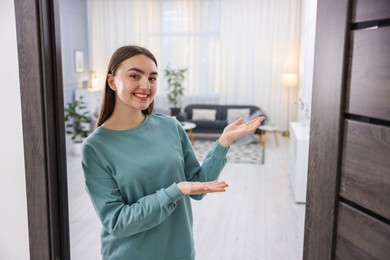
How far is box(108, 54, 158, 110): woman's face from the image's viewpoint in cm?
110

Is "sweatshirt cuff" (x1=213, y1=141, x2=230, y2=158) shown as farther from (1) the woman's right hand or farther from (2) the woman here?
(1) the woman's right hand

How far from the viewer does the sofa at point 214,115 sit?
6.06 metres

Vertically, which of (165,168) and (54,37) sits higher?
(54,37)

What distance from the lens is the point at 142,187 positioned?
112 cm

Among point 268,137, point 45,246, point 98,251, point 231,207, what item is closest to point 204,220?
point 231,207

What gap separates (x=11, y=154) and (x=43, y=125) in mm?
215

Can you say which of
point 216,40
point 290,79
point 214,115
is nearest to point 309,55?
point 290,79

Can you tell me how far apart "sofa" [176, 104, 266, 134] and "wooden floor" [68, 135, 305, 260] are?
6.24 ft

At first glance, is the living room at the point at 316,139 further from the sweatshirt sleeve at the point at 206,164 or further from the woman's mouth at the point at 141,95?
the woman's mouth at the point at 141,95

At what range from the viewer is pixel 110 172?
3.61 ft

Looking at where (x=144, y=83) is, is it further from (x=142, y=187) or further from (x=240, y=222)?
(x=240, y=222)

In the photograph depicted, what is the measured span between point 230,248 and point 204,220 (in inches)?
20.0

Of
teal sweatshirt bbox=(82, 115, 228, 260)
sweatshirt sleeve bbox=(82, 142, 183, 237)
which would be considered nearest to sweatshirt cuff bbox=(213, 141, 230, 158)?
teal sweatshirt bbox=(82, 115, 228, 260)

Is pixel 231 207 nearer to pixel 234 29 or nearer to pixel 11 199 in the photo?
pixel 11 199
